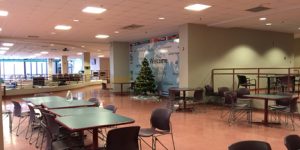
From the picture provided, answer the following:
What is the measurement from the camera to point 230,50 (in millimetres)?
10641

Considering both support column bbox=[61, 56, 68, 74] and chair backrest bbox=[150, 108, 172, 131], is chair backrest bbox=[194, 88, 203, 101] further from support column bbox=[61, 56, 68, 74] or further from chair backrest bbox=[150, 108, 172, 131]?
support column bbox=[61, 56, 68, 74]

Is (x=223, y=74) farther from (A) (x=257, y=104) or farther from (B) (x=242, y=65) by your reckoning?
(A) (x=257, y=104)

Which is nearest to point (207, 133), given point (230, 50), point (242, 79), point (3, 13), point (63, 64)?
point (242, 79)

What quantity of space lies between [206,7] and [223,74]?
4098 millimetres

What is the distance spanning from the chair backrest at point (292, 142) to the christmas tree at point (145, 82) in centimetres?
994

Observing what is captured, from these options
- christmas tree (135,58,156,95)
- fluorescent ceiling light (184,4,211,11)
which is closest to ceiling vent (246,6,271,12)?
fluorescent ceiling light (184,4,211,11)

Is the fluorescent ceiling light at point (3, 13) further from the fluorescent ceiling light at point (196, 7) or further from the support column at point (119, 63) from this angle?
the support column at point (119, 63)

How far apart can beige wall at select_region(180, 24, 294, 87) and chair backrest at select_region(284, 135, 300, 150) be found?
274 inches

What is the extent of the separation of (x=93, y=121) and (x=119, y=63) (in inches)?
452

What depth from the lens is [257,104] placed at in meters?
8.72

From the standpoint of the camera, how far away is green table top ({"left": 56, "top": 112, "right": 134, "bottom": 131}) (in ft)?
10.3

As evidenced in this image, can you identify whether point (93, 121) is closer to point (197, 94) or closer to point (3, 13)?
point (197, 94)

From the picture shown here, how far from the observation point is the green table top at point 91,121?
314cm

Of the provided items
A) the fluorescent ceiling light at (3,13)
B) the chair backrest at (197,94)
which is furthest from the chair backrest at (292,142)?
the fluorescent ceiling light at (3,13)
